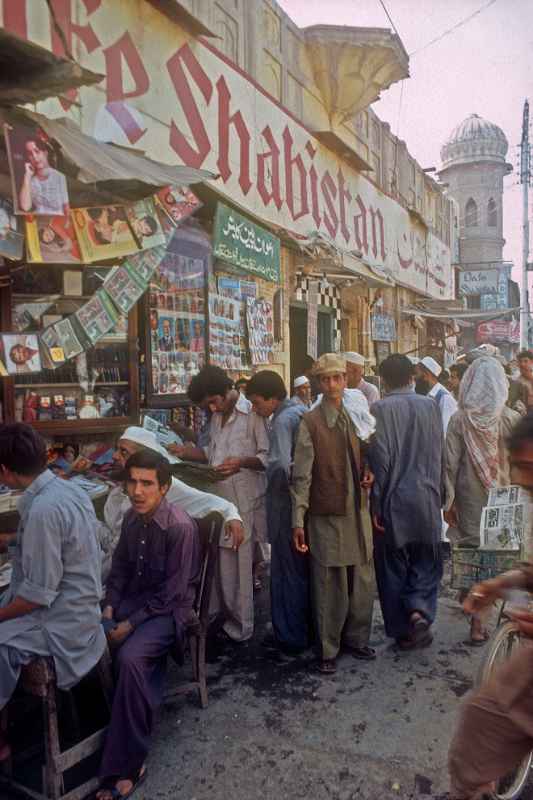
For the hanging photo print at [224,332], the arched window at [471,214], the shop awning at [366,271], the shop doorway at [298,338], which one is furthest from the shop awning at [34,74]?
the arched window at [471,214]

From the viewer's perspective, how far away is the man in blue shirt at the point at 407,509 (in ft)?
12.9

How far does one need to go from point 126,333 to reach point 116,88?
205 centimetres

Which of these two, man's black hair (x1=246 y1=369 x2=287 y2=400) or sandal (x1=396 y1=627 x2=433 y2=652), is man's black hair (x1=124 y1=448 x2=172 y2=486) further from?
sandal (x1=396 y1=627 x2=433 y2=652)

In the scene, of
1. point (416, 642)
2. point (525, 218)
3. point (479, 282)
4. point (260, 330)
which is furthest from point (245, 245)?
point (479, 282)

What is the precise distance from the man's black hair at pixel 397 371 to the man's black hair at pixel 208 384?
105 cm

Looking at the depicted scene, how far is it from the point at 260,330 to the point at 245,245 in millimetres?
1506

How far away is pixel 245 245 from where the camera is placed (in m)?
6.09

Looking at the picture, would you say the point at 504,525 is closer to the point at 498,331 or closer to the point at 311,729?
the point at 311,729

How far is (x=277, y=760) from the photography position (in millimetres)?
2750

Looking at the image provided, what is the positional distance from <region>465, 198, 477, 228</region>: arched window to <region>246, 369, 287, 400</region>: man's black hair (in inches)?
1458

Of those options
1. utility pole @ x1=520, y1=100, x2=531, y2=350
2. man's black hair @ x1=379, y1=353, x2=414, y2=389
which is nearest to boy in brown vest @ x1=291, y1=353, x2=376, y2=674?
man's black hair @ x1=379, y1=353, x2=414, y2=389

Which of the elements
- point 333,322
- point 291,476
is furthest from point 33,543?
point 333,322

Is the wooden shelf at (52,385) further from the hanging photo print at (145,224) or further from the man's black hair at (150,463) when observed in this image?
the man's black hair at (150,463)

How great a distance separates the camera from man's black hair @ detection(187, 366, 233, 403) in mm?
4027
